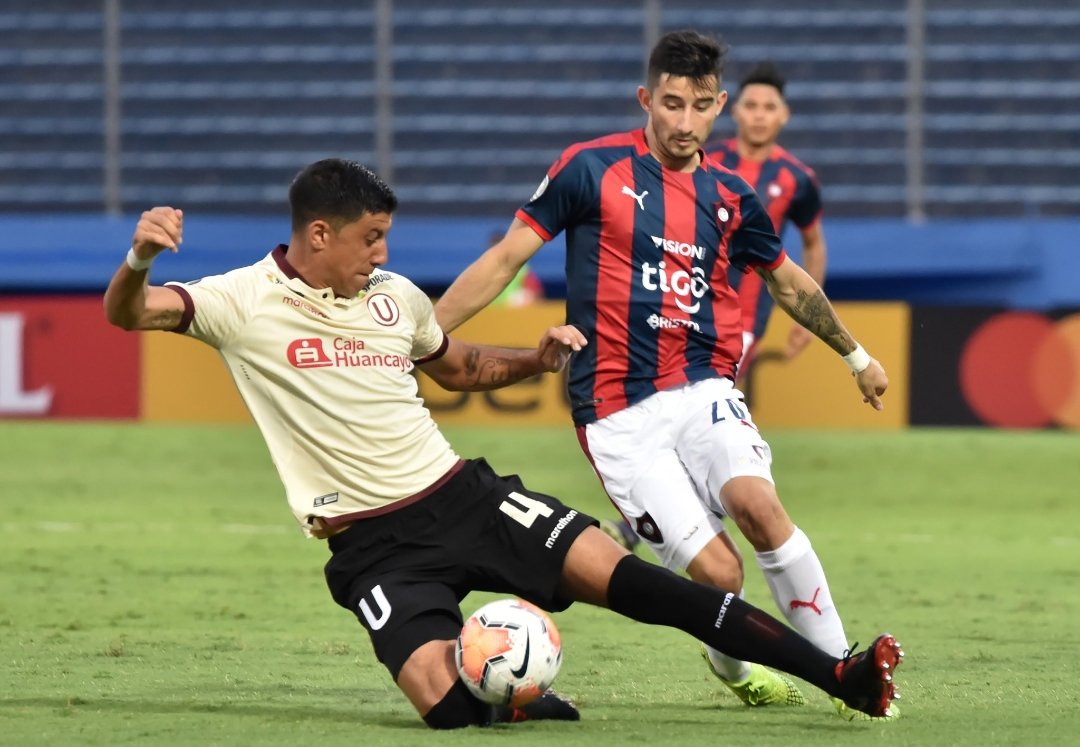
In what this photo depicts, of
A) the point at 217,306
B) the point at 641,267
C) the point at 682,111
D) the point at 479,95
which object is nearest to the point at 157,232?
the point at 217,306

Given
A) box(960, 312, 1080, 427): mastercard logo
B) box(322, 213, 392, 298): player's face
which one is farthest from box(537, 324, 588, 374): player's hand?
box(960, 312, 1080, 427): mastercard logo

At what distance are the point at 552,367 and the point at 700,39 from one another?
1181 mm

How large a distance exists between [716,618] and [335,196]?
1.54m

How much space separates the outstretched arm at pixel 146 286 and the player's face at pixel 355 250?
0.44 metres

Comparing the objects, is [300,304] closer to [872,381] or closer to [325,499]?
[325,499]

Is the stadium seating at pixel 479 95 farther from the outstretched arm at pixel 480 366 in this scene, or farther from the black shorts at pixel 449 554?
the black shorts at pixel 449 554

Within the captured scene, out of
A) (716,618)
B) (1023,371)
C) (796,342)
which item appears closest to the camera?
(716,618)

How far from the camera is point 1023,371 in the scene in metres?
16.0

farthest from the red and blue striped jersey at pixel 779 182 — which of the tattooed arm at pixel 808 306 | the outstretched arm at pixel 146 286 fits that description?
the outstretched arm at pixel 146 286

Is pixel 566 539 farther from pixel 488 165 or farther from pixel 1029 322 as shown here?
pixel 488 165

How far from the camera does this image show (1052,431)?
1617cm

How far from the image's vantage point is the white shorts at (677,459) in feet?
17.6

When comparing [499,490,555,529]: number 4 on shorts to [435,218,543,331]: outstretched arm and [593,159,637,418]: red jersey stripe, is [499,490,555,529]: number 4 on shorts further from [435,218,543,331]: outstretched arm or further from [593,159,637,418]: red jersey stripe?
[435,218,543,331]: outstretched arm

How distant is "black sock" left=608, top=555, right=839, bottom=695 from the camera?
15.6 ft
